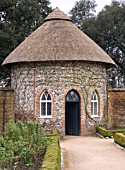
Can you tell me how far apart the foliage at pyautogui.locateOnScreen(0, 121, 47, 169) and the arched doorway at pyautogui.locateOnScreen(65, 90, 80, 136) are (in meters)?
8.63

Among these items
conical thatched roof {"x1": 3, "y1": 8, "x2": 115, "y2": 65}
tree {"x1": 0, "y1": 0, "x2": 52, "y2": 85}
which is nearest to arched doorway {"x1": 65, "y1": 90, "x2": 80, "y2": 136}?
conical thatched roof {"x1": 3, "y1": 8, "x2": 115, "y2": 65}

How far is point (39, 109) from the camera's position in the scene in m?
24.7

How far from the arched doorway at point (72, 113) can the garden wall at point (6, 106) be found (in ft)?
11.1

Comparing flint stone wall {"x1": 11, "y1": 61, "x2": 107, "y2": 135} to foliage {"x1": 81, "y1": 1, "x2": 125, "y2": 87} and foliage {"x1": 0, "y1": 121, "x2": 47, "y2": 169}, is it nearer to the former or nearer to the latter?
foliage {"x1": 0, "y1": 121, "x2": 47, "y2": 169}

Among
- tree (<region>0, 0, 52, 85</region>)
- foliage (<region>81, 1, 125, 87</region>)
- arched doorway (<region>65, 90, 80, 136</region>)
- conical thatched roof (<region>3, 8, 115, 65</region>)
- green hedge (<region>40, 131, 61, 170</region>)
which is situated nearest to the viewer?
green hedge (<region>40, 131, 61, 170</region>)

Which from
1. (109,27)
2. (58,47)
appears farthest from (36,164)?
(109,27)

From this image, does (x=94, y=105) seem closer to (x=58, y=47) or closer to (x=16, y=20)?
(x=58, y=47)

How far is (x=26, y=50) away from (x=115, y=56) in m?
20.5

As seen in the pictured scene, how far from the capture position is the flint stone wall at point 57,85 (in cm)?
2441

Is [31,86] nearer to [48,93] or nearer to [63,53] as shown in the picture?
[48,93]

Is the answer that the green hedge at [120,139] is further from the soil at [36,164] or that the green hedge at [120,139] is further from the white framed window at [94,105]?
the white framed window at [94,105]

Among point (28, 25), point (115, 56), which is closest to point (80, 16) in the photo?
point (115, 56)

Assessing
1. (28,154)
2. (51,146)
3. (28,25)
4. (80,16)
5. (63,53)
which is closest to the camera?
(28,154)

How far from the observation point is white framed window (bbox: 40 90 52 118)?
2466 cm
